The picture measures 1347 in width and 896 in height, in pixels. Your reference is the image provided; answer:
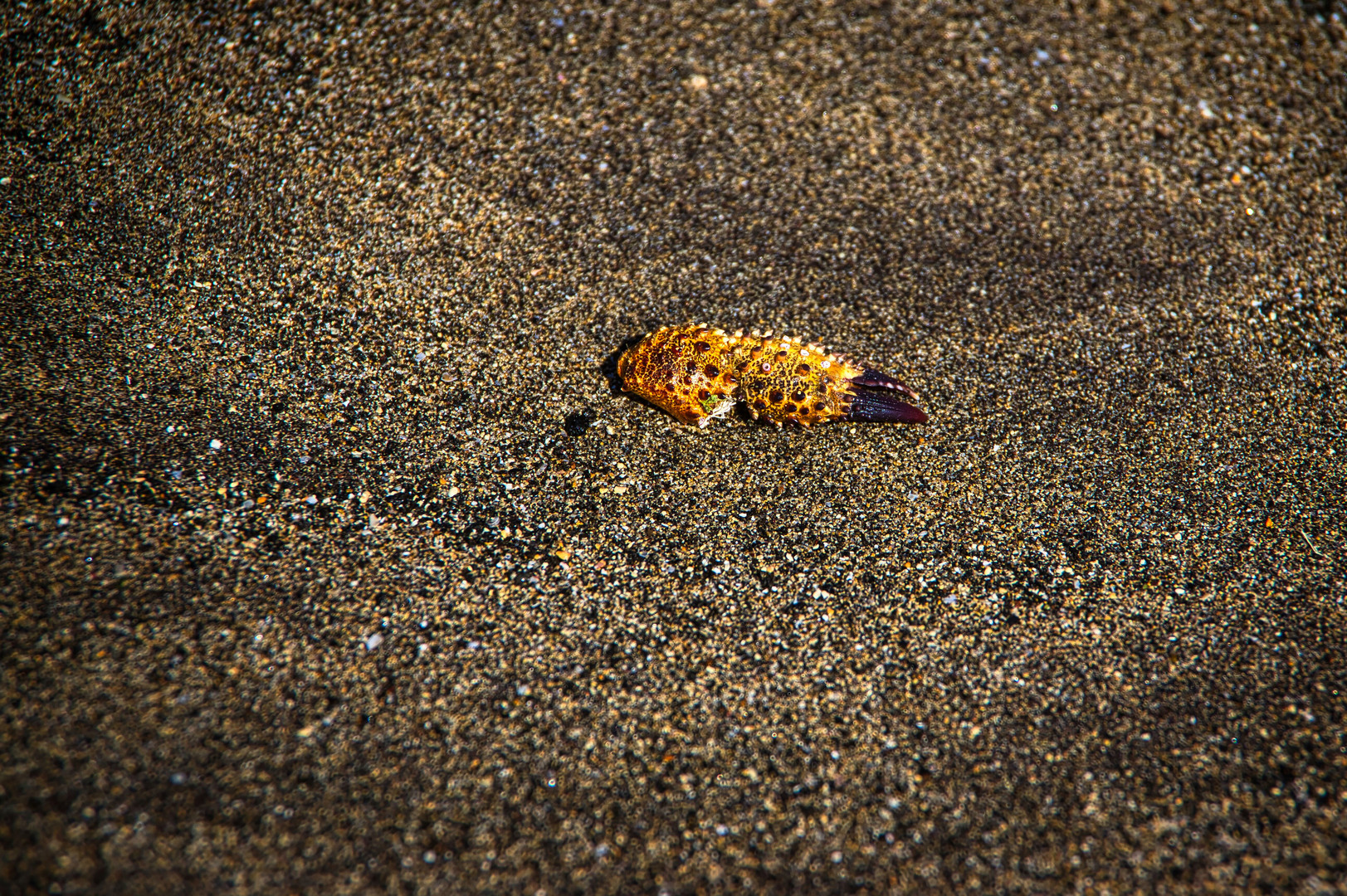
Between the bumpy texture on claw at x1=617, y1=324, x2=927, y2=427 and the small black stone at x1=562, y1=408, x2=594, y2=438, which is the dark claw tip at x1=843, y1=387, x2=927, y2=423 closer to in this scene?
the bumpy texture on claw at x1=617, y1=324, x2=927, y2=427

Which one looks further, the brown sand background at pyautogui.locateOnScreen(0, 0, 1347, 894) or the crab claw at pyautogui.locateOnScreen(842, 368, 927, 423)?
the crab claw at pyautogui.locateOnScreen(842, 368, 927, 423)

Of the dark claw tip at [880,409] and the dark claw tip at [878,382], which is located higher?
the dark claw tip at [878,382]

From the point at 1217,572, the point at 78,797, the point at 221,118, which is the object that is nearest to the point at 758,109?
the point at 221,118

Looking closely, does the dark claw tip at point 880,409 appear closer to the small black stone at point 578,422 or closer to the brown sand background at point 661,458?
the brown sand background at point 661,458

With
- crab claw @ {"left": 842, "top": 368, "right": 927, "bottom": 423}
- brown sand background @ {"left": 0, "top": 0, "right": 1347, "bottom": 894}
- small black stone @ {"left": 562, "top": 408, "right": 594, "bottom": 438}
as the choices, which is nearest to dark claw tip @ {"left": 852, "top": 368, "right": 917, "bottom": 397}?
crab claw @ {"left": 842, "top": 368, "right": 927, "bottom": 423}

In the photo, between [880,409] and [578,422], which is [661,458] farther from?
[880,409]

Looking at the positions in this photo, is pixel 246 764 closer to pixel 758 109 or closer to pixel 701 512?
pixel 701 512

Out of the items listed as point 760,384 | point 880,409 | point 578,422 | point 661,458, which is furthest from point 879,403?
point 578,422

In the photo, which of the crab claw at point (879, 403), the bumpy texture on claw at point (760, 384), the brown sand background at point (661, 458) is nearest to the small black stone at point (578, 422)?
the brown sand background at point (661, 458)
